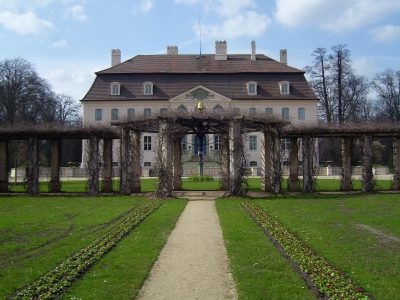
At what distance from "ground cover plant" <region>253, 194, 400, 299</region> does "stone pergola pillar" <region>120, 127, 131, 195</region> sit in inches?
283

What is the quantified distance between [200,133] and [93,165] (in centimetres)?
634

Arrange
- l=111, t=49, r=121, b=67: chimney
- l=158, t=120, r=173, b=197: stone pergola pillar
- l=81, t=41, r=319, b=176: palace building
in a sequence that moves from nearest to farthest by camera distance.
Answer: l=158, t=120, r=173, b=197: stone pergola pillar < l=81, t=41, r=319, b=176: palace building < l=111, t=49, r=121, b=67: chimney

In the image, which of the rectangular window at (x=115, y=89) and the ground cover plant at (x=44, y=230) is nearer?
the ground cover plant at (x=44, y=230)

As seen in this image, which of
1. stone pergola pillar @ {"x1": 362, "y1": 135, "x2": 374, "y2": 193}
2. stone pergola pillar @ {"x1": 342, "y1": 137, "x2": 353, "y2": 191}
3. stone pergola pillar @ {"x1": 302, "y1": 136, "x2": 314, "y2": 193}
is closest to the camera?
stone pergola pillar @ {"x1": 302, "y1": 136, "x2": 314, "y2": 193}

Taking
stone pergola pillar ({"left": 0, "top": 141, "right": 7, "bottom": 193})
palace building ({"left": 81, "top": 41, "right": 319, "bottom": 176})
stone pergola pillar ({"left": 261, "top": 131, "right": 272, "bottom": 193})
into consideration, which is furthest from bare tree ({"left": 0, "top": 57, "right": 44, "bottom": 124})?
stone pergola pillar ({"left": 261, "top": 131, "right": 272, "bottom": 193})

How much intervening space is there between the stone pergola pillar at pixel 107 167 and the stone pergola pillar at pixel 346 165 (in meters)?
13.0

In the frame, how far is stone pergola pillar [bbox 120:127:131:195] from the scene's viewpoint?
819 inches

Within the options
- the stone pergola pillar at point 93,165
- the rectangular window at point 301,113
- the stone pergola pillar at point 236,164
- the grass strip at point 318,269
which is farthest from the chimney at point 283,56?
the grass strip at point 318,269

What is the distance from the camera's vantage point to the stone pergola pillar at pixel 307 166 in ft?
69.0

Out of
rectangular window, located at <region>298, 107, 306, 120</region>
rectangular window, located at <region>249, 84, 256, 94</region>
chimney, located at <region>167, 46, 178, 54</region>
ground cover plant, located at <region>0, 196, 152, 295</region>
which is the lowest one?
ground cover plant, located at <region>0, 196, 152, 295</region>

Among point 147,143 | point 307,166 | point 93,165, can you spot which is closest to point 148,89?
point 147,143

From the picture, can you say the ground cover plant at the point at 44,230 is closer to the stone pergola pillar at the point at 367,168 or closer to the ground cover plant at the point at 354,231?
the ground cover plant at the point at 354,231

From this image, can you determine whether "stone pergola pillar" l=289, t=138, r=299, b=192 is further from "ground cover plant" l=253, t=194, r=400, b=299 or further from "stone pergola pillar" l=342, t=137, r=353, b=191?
"ground cover plant" l=253, t=194, r=400, b=299

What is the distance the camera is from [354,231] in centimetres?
1043
